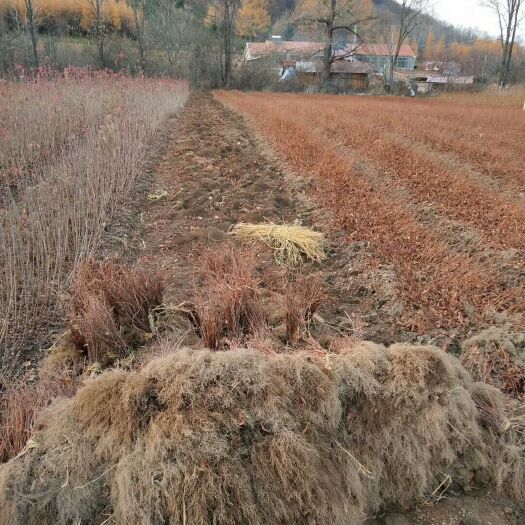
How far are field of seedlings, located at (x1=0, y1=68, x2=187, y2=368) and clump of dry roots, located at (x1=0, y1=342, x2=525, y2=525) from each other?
1.28 m

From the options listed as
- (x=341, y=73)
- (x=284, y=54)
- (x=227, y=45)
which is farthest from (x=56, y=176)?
(x=284, y=54)

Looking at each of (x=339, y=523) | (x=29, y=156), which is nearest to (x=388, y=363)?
(x=339, y=523)

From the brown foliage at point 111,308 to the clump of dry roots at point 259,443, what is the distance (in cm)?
68

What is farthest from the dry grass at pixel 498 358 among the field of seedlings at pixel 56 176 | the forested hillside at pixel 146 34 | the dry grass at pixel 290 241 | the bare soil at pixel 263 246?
the forested hillside at pixel 146 34

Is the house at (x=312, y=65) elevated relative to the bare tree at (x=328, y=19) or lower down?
lower down

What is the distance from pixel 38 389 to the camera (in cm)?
206

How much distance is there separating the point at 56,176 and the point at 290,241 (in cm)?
261

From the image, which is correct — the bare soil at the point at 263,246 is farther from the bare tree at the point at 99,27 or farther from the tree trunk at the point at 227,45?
the tree trunk at the point at 227,45

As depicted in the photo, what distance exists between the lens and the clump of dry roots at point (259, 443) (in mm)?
1621

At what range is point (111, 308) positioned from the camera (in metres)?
2.58

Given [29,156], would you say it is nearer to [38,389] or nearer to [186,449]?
[38,389]

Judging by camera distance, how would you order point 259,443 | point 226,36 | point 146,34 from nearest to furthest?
point 259,443 → point 146,34 → point 226,36

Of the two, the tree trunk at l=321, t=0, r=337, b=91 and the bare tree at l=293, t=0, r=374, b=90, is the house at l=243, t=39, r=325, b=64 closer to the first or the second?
the tree trunk at l=321, t=0, r=337, b=91

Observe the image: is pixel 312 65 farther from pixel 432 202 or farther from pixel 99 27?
pixel 432 202
